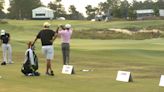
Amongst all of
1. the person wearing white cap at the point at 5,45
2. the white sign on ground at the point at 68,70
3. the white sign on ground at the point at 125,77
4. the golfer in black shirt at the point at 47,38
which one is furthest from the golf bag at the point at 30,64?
the person wearing white cap at the point at 5,45

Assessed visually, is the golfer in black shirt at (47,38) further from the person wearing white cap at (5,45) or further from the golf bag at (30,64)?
the person wearing white cap at (5,45)

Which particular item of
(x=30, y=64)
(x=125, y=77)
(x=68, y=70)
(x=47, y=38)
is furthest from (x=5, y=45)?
(x=125, y=77)

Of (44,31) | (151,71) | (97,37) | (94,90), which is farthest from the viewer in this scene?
(97,37)

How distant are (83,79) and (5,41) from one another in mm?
8367

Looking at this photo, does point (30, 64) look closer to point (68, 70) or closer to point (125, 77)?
point (68, 70)

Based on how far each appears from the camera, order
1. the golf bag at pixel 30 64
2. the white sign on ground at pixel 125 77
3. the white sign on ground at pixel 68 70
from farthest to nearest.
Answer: the white sign on ground at pixel 68 70
the golf bag at pixel 30 64
the white sign on ground at pixel 125 77

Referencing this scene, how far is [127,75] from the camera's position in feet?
59.1

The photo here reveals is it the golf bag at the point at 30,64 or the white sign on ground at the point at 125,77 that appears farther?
the golf bag at the point at 30,64

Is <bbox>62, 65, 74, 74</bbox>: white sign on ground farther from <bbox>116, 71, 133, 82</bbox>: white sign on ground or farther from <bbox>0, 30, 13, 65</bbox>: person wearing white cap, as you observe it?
<bbox>0, 30, 13, 65</bbox>: person wearing white cap

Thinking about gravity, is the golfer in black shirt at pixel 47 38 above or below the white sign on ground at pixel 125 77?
above

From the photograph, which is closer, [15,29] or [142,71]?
[142,71]

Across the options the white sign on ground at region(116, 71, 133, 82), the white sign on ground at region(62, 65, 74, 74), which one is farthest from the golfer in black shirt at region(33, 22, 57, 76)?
the white sign on ground at region(116, 71, 133, 82)

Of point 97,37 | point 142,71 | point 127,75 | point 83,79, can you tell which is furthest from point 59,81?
point 97,37

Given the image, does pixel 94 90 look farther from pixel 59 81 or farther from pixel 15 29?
pixel 15 29
